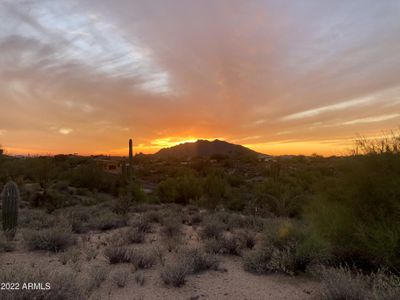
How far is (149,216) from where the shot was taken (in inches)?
601

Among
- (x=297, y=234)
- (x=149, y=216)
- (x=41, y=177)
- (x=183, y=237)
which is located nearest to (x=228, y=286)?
(x=297, y=234)

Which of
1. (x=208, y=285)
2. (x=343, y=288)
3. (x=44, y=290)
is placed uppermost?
(x=44, y=290)

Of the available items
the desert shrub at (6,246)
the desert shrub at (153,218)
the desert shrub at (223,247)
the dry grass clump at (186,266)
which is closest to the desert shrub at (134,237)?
the dry grass clump at (186,266)

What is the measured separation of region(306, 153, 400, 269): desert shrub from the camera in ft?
23.6

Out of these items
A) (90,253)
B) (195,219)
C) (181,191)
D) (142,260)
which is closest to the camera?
(142,260)

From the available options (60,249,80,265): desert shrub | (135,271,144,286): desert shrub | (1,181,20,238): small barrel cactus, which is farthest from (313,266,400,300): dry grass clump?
(1,181,20,238): small barrel cactus

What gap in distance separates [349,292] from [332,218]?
2728 mm

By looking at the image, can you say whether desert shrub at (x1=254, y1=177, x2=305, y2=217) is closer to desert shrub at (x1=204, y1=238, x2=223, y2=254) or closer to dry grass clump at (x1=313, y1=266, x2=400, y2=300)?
desert shrub at (x1=204, y1=238, x2=223, y2=254)

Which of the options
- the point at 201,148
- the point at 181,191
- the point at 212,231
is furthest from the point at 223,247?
the point at 201,148

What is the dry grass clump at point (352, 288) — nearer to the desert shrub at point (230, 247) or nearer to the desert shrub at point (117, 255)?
the desert shrub at point (230, 247)

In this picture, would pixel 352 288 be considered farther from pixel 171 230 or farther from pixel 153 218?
pixel 153 218

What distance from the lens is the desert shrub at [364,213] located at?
23.6 ft

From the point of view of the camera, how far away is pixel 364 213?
7777 millimetres

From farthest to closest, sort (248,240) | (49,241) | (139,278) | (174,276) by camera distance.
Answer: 1. (248,240)
2. (49,241)
3. (139,278)
4. (174,276)
